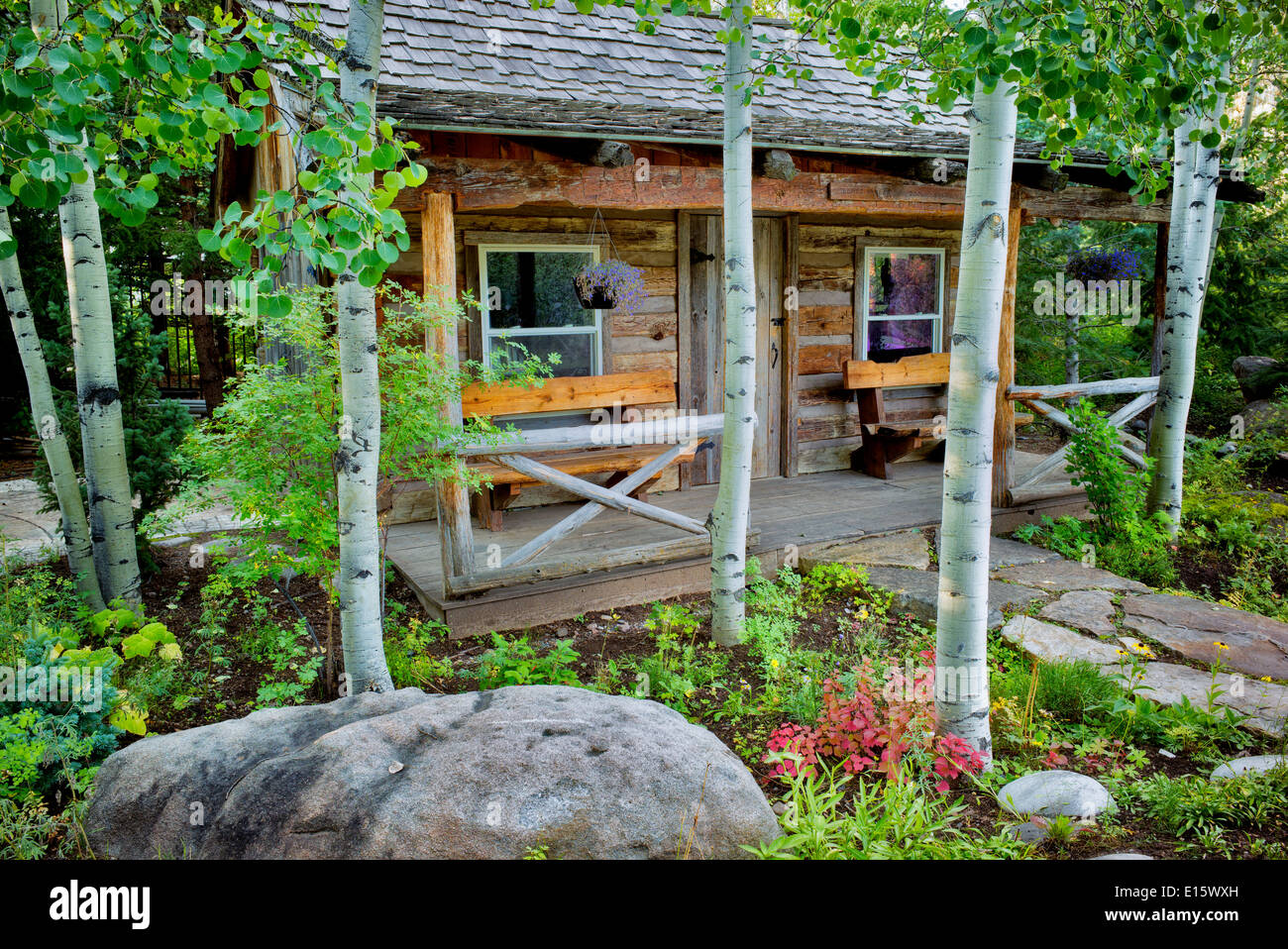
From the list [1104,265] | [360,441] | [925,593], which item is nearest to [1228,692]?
[925,593]

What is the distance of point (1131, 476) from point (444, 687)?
5676mm

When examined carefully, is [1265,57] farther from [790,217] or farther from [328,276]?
[328,276]

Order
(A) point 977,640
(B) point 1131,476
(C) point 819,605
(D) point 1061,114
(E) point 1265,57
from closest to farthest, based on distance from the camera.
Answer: (A) point 977,640 < (D) point 1061,114 < (C) point 819,605 < (B) point 1131,476 < (E) point 1265,57

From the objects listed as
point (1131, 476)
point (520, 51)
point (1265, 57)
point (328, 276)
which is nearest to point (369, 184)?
point (328, 276)

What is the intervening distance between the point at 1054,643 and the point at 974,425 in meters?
2.24

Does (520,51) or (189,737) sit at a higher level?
(520,51)

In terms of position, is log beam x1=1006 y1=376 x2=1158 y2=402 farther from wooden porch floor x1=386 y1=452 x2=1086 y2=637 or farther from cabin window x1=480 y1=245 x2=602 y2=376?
cabin window x1=480 y1=245 x2=602 y2=376

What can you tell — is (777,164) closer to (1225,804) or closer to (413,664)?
(413,664)

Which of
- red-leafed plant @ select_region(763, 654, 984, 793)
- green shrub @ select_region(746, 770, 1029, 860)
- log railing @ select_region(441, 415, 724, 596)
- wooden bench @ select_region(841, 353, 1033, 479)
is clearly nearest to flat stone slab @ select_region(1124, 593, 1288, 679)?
red-leafed plant @ select_region(763, 654, 984, 793)

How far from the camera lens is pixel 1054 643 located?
522cm

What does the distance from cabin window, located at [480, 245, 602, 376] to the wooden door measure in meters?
1.05

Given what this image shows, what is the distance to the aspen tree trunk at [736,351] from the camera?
467 cm

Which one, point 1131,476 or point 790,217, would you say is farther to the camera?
point 790,217

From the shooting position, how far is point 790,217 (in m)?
8.80
